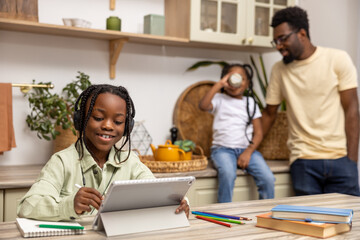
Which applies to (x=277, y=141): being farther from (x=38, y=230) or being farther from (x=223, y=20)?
(x=38, y=230)

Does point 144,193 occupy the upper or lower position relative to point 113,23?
lower

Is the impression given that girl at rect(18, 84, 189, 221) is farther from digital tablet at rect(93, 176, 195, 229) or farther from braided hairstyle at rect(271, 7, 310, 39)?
braided hairstyle at rect(271, 7, 310, 39)

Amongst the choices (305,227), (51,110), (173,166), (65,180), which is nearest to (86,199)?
(65,180)

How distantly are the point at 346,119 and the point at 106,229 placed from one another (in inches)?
79.8

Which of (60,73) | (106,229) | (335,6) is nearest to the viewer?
(106,229)

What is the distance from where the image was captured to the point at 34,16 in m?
2.43

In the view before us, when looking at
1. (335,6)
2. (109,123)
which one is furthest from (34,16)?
(335,6)

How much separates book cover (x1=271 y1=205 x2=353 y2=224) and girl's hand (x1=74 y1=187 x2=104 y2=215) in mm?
481

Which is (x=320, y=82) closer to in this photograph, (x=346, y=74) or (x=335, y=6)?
(x=346, y=74)

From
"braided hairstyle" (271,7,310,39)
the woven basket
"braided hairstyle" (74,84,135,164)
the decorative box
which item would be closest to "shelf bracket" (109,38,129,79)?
the decorative box

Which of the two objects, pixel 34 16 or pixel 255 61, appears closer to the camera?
pixel 34 16

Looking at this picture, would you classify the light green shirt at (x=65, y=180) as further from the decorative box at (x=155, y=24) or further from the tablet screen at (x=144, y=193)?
the decorative box at (x=155, y=24)

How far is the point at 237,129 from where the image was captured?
2.82 metres

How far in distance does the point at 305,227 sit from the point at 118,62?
1.93 metres
